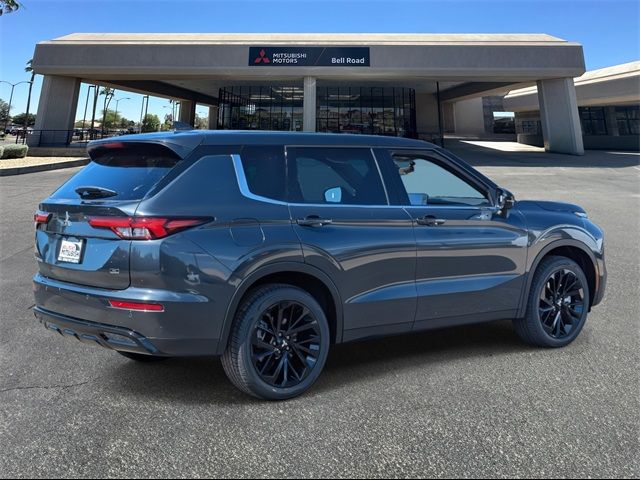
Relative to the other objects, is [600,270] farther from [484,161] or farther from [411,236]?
[484,161]

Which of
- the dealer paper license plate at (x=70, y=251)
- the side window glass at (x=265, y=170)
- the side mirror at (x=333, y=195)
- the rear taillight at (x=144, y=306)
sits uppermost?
the side window glass at (x=265, y=170)

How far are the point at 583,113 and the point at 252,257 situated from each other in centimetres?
4739

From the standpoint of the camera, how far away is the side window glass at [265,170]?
3.21 meters

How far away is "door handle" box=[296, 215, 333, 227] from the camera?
319 centimetres

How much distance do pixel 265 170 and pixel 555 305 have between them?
9.41 feet

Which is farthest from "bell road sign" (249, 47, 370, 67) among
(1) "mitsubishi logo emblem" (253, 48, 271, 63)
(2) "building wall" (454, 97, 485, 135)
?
(2) "building wall" (454, 97, 485, 135)

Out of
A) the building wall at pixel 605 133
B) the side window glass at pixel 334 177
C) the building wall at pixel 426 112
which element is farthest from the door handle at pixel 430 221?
the building wall at pixel 605 133

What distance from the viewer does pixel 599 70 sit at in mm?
37656

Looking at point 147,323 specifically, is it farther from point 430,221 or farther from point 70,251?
point 430,221

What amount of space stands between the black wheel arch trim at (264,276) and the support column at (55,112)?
102 ft

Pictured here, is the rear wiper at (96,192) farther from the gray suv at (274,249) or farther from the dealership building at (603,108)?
the dealership building at (603,108)

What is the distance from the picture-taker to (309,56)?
91.7 ft

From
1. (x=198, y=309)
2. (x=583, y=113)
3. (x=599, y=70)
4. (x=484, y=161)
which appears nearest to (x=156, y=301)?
(x=198, y=309)

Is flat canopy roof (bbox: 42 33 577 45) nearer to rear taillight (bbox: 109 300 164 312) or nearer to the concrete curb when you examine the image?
the concrete curb
